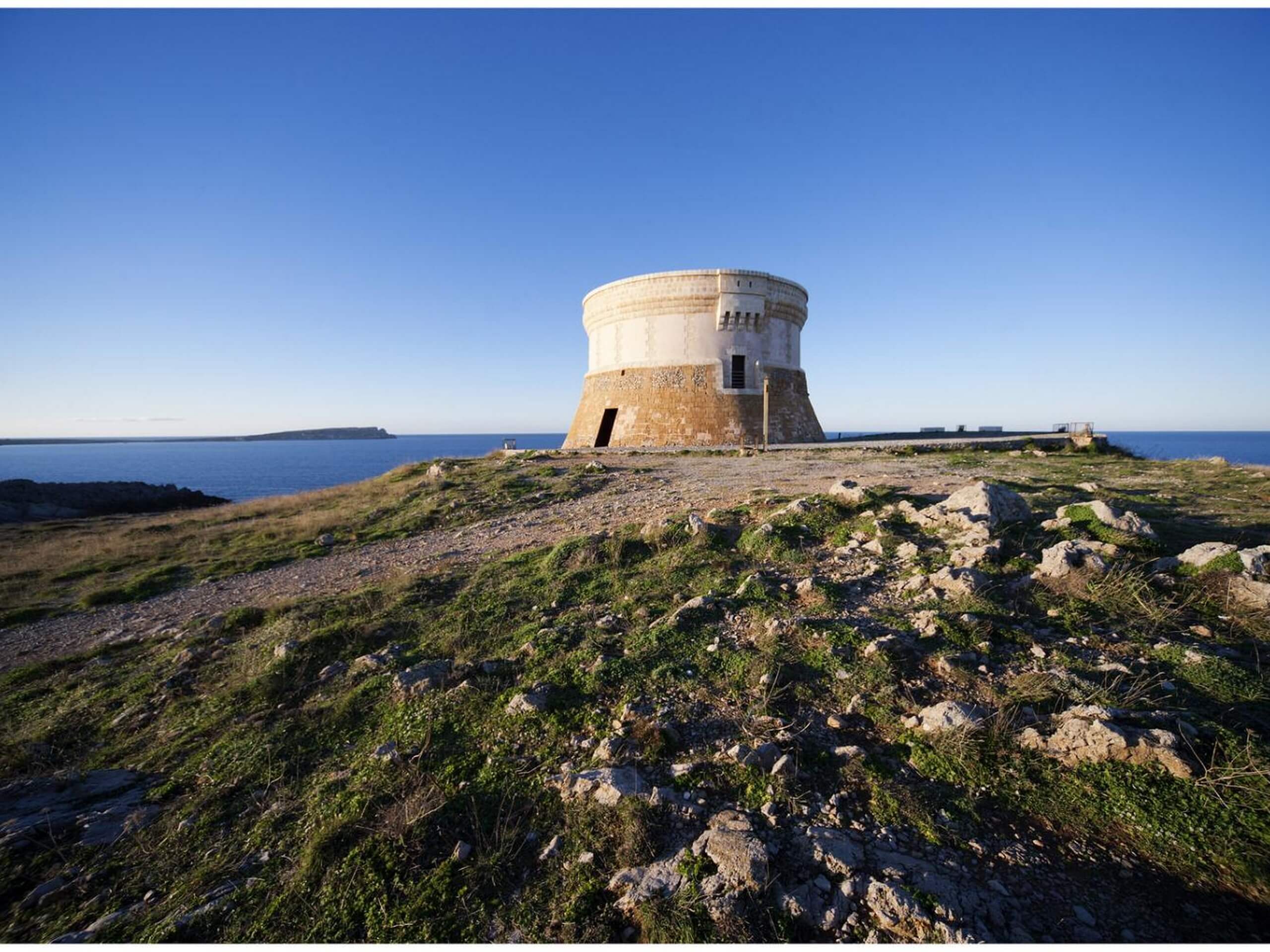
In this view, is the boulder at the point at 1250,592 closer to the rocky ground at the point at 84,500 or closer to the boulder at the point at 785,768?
the boulder at the point at 785,768

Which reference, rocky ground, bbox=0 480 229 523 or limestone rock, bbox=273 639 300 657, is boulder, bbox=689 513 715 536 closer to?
limestone rock, bbox=273 639 300 657

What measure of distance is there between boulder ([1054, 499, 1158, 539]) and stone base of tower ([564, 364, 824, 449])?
616 inches

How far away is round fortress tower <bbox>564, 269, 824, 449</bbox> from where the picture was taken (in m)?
22.4

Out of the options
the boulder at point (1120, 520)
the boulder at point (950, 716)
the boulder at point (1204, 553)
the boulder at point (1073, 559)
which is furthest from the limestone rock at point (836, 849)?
the boulder at point (1120, 520)

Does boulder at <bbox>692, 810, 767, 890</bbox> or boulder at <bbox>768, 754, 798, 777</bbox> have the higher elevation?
boulder at <bbox>768, 754, 798, 777</bbox>

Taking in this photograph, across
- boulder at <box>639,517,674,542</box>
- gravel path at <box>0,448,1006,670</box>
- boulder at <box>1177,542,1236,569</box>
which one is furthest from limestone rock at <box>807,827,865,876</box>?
gravel path at <box>0,448,1006,670</box>

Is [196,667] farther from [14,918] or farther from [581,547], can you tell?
[581,547]

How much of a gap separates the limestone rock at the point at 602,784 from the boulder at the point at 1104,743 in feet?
8.55

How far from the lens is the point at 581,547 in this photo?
7434 millimetres

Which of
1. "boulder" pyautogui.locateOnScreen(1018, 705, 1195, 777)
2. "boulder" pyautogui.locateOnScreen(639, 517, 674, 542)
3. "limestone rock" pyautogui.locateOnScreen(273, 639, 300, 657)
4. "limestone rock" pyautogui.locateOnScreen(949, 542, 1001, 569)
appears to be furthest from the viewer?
"boulder" pyautogui.locateOnScreen(639, 517, 674, 542)

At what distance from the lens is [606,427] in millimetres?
23891

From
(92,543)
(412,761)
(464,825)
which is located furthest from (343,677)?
(92,543)

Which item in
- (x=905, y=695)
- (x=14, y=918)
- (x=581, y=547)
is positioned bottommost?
(x=14, y=918)

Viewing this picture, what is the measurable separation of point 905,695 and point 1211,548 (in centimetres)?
426
